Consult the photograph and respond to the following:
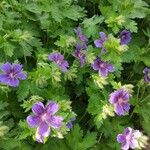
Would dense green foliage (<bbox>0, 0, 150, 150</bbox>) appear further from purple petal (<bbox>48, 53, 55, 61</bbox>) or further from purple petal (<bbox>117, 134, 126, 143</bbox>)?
purple petal (<bbox>117, 134, 126, 143</bbox>)

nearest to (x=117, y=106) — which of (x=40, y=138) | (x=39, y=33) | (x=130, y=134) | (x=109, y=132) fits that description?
(x=130, y=134)

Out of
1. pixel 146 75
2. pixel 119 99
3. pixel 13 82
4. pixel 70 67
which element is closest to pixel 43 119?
pixel 13 82

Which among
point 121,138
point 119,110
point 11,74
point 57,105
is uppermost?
point 57,105

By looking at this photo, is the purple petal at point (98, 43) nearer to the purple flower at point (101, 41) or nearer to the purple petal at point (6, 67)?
the purple flower at point (101, 41)

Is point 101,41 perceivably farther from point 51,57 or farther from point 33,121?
point 33,121

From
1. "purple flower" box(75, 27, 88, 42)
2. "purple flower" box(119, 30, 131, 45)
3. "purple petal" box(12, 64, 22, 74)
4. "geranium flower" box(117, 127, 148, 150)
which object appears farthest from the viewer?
"purple flower" box(119, 30, 131, 45)

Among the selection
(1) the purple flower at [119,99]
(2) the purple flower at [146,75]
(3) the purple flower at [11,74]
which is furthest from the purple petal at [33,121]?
(2) the purple flower at [146,75]

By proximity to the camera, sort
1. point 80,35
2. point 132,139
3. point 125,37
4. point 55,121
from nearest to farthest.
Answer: point 55,121 → point 132,139 → point 80,35 → point 125,37

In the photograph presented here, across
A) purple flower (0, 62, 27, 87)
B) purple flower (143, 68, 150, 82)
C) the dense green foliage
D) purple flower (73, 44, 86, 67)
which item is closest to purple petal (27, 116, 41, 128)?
the dense green foliage
